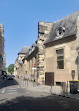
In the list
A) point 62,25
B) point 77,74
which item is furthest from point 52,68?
point 62,25

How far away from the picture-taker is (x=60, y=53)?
65.2ft

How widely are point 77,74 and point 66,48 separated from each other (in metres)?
3.86

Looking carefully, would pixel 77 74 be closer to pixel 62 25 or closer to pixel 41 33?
pixel 62 25

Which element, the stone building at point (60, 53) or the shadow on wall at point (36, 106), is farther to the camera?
the stone building at point (60, 53)

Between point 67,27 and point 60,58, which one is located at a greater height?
point 67,27

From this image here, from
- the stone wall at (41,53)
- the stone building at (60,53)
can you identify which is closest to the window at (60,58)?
the stone building at (60,53)

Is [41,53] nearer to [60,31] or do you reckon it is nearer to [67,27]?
[60,31]

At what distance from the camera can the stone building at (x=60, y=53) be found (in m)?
17.8

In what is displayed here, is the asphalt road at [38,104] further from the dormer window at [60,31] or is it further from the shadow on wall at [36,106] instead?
the dormer window at [60,31]

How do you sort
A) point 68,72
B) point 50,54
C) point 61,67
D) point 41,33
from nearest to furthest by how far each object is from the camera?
point 68,72, point 61,67, point 50,54, point 41,33

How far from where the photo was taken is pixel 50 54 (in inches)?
839

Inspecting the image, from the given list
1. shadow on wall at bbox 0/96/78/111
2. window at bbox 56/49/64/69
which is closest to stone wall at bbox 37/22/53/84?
window at bbox 56/49/64/69

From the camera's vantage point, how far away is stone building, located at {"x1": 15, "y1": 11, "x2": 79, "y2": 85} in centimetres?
1777

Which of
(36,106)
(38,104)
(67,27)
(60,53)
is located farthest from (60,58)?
(36,106)
